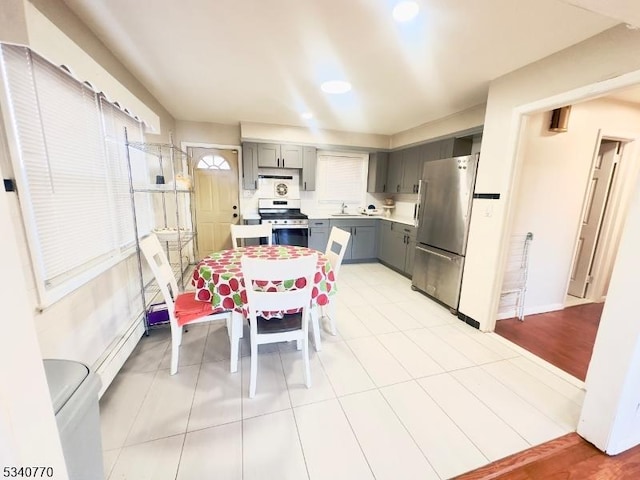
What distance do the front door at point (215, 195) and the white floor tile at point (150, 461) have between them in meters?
3.51

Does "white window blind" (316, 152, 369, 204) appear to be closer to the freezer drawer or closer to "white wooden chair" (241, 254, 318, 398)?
the freezer drawer

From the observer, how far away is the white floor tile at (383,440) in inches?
51.4

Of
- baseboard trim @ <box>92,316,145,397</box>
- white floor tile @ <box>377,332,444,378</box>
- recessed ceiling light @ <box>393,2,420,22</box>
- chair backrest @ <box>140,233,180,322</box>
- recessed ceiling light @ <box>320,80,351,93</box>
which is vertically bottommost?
white floor tile @ <box>377,332,444,378</box>

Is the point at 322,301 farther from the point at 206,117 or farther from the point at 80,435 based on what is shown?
the point at 206,117

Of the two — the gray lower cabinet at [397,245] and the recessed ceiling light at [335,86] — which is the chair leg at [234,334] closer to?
the recessed ceiling light at [335,86]

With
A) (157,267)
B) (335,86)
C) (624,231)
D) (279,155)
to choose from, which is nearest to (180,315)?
(157,267)

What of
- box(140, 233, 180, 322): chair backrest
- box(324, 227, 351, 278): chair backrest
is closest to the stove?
box(324, 227, 351, 278): chair backrest

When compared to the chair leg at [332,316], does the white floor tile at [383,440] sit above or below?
below

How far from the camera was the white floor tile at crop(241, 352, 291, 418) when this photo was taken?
65.1 inches

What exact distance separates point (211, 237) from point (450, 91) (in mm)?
4075

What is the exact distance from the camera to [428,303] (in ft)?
10.7

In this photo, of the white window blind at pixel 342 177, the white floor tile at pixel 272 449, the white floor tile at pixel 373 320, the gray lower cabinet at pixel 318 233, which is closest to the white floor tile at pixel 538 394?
the white floor tile at pixel 373 320

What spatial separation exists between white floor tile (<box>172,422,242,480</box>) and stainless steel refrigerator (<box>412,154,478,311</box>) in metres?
2.52

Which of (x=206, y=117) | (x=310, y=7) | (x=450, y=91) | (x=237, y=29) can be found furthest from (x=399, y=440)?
(x=206, y=117)
